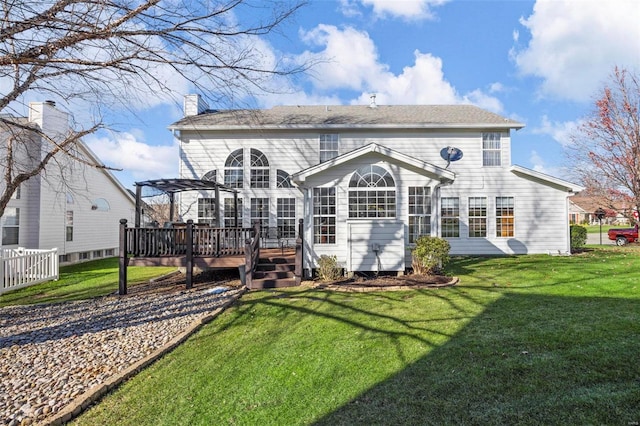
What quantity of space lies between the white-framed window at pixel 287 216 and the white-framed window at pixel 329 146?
2307mm

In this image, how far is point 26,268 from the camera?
10000 millimetres

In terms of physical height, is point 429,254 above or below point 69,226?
below

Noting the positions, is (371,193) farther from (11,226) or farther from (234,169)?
(11,226)

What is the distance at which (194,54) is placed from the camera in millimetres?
3625

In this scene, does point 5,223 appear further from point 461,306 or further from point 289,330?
point 461,306

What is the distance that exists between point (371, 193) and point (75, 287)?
9.15 m

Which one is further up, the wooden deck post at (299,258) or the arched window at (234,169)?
the arched window at (234,169)

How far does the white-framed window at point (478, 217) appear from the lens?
43.2 ft

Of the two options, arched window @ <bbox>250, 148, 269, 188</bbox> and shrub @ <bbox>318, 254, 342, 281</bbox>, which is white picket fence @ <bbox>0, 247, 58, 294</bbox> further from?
shrub @ <bbox>318, 254, 342, 281</bbox>

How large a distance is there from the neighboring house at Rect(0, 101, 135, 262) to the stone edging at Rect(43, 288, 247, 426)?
852 centimetres

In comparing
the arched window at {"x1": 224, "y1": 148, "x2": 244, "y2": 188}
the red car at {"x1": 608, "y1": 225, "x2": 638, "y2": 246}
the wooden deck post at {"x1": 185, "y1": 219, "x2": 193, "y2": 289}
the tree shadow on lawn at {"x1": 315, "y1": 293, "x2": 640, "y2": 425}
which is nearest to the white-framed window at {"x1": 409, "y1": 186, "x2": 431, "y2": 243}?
the tree shadow on lawn at {"x1": 315, "y1": 293, "x2": 640, "y2": 425}

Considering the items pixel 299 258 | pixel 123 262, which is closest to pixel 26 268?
pixel 123 262

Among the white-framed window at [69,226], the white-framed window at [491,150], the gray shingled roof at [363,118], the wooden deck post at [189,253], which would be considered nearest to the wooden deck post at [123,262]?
the wooden deck post at [189,253]

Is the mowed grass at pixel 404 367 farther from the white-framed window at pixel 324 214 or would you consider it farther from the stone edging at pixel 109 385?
the white-framed window at pixel 324 214
